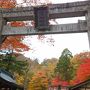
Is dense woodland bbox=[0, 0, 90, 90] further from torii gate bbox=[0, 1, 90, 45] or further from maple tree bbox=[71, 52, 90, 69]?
torii gate bbox=[0, 1, 90, 45]

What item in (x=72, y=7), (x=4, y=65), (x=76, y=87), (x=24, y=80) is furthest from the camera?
(x=24, y=80)

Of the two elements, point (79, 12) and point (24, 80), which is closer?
point (79, 12)

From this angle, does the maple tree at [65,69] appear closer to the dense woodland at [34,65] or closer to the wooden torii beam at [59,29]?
the dense woodland at [34,65]

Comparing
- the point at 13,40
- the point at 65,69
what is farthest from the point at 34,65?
the point at 13,40

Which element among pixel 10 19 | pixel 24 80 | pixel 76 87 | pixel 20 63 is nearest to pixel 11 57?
pixel 20 63

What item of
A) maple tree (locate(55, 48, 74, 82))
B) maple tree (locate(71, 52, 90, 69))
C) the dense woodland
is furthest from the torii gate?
maple tree (locate(71, 52, 90, 69))

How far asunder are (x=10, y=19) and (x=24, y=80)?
5389cm

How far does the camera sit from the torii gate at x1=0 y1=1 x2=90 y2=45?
12969 millimetres

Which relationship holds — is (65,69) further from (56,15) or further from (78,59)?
(56,15)

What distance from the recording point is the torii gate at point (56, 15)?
511 inches

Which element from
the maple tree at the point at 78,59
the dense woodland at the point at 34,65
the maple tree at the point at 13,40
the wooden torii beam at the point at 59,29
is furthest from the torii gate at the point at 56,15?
the maple tree at the point at 78,59

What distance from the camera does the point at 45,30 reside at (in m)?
13.3

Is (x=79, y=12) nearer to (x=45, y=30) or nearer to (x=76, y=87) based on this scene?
(x=45, y=30)

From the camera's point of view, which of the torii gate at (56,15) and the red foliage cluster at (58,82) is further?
the red foliage cluster at (58,82)
